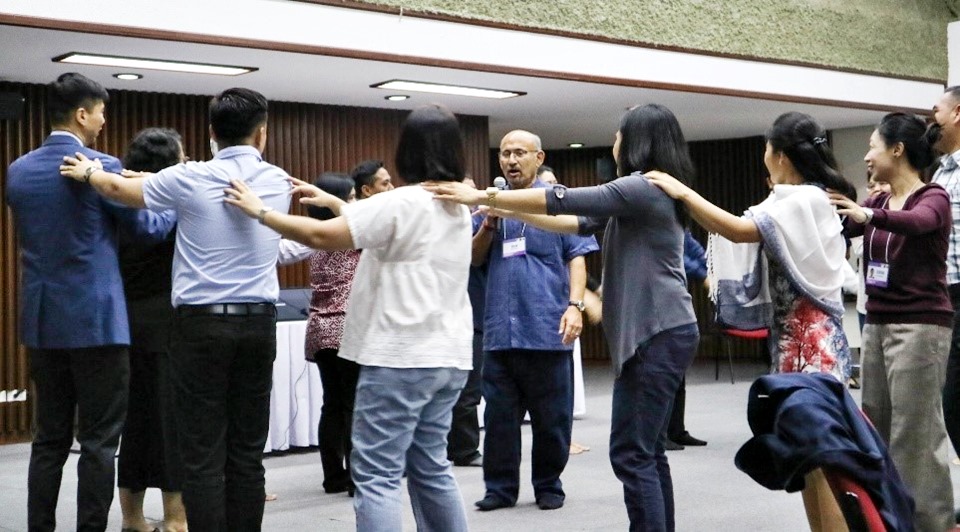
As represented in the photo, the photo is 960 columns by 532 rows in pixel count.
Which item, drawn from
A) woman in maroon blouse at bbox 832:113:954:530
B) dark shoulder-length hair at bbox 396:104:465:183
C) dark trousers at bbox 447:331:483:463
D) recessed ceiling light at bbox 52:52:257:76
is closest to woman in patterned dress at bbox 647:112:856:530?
woman in maroon blouse at bbox 832:113:954:530

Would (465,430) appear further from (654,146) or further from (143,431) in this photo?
(654,146)

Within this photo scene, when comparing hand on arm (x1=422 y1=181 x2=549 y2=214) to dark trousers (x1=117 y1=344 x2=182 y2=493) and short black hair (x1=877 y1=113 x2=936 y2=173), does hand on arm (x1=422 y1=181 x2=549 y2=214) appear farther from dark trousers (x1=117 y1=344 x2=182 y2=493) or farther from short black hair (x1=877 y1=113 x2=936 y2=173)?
dark trousers (x1=117 y1=344 x2=182 y2=493)

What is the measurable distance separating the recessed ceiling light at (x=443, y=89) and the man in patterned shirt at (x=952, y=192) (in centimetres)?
468

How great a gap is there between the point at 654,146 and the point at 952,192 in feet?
4.63

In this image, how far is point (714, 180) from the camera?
44.2ft

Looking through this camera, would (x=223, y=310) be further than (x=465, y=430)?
No

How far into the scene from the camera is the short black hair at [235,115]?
345 cm

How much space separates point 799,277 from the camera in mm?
3268

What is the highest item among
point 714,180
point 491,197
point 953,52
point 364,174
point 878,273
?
point 953,52

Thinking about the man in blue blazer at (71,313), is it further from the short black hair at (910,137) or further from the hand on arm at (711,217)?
the short black hair at (910,137)

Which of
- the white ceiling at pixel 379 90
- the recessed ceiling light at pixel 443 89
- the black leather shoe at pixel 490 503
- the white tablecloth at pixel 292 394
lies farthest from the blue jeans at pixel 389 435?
the recessed ceiling light at pixel 443 89

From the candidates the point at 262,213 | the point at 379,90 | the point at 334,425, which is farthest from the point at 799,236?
the point at 379,90

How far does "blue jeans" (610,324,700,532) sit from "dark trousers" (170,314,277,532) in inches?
42.8

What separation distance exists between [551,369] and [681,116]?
656 centimetres
